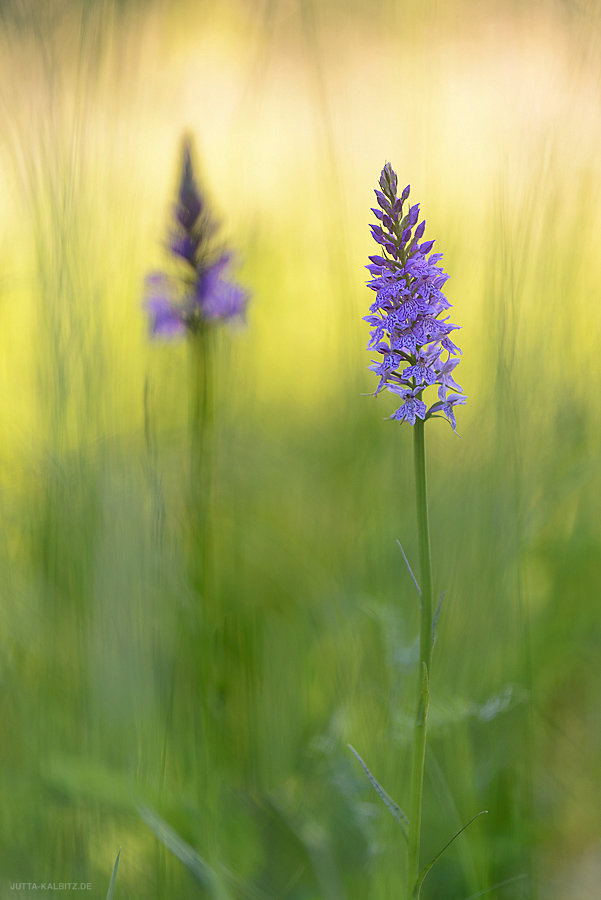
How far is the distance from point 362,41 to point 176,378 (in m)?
1.35

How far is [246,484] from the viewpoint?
2504 mm

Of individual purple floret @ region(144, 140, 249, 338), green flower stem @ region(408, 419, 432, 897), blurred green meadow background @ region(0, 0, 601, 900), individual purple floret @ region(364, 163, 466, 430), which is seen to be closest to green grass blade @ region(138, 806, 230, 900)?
blurred green meadow background @ region(0, 0, 601, 900)

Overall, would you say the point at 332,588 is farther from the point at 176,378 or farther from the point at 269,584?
the point at 176,378

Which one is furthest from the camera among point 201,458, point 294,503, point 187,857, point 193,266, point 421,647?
point 294,503

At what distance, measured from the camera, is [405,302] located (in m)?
0.99

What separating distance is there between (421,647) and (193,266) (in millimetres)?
951

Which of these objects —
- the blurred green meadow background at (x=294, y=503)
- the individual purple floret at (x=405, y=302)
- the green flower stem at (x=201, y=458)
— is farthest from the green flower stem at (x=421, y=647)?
the green flower stem at (x=201, y=458)

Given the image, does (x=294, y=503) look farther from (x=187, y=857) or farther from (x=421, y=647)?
(x=421, y=647)

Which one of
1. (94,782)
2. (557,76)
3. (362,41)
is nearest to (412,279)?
(94,782)

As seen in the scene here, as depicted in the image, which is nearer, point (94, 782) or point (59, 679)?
point (94, 782)

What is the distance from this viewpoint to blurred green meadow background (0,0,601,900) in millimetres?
1500

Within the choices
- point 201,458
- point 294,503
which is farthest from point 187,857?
point 294,503

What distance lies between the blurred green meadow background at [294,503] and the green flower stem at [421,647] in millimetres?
313

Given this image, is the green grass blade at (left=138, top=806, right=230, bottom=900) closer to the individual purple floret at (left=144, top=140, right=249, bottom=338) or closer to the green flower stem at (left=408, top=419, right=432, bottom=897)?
the green flower stem at (left=408, top=419, right=432, bottom=897)
